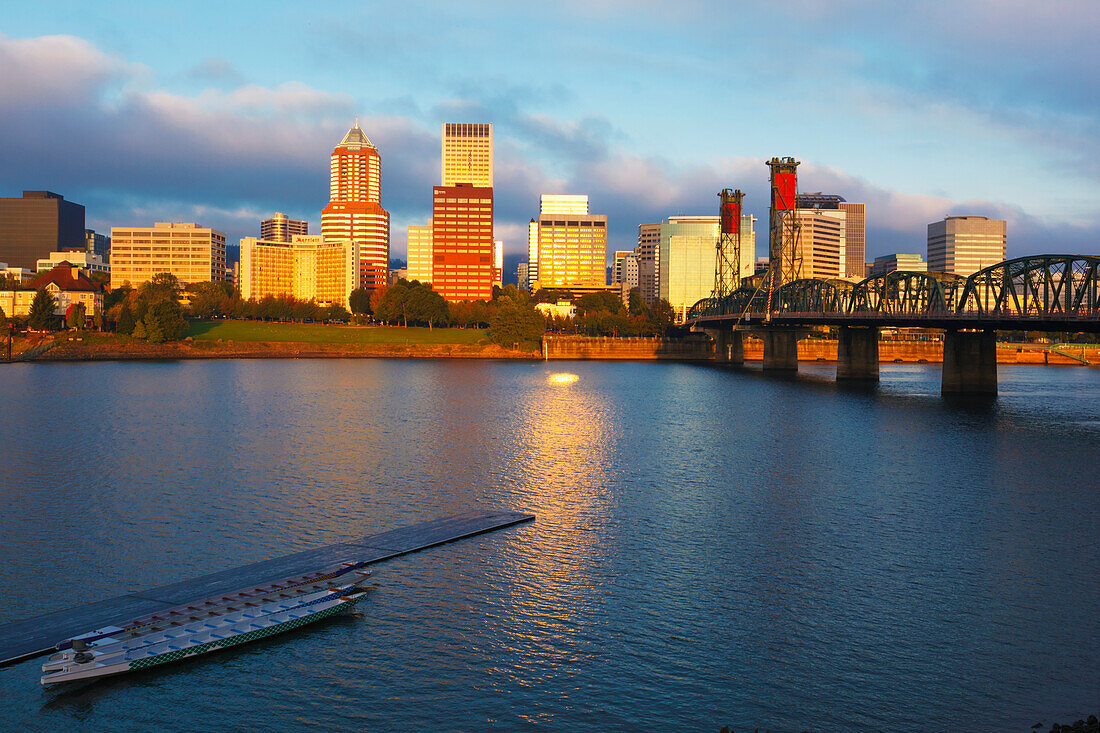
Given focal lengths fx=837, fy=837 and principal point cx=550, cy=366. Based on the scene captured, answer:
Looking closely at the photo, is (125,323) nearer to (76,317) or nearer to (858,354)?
(76,317)

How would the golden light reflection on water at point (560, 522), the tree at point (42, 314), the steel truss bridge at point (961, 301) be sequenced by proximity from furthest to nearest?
1. the tree at point (42, 314)
2. the steel truss bridge at point (961, 301)
3. the golden light reflection on water at point (560, 522)

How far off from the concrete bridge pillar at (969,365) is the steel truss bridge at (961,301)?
438cm

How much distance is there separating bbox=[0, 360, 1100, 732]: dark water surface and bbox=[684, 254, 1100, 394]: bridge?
2202cm

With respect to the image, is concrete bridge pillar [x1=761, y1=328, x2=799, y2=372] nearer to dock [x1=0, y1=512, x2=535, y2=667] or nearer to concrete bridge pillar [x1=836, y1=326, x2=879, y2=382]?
concrete bridge pillar [x1=836, y1=326, x2=879, y2=382]

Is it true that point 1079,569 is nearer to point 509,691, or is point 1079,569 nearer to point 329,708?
point 509,691

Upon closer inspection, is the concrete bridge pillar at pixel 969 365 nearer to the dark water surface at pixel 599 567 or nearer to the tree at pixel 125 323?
the dark water surface at pixel 599 567

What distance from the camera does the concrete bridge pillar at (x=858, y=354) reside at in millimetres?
147000

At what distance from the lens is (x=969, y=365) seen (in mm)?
116625

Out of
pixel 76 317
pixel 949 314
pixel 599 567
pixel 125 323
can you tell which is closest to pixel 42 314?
pixel 76 317

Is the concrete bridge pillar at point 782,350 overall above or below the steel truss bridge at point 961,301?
below

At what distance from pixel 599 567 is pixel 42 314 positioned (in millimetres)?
192353

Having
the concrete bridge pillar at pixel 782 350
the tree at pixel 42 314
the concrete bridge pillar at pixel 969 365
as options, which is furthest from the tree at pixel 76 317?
the concrete bridge pillar at pixel 969 365

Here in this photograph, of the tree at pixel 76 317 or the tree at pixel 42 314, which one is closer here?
the tree at pixel 42 314

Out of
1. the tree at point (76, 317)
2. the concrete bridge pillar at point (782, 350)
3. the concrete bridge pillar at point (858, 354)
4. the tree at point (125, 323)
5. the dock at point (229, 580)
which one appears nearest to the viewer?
the dock at point (229, 580)
